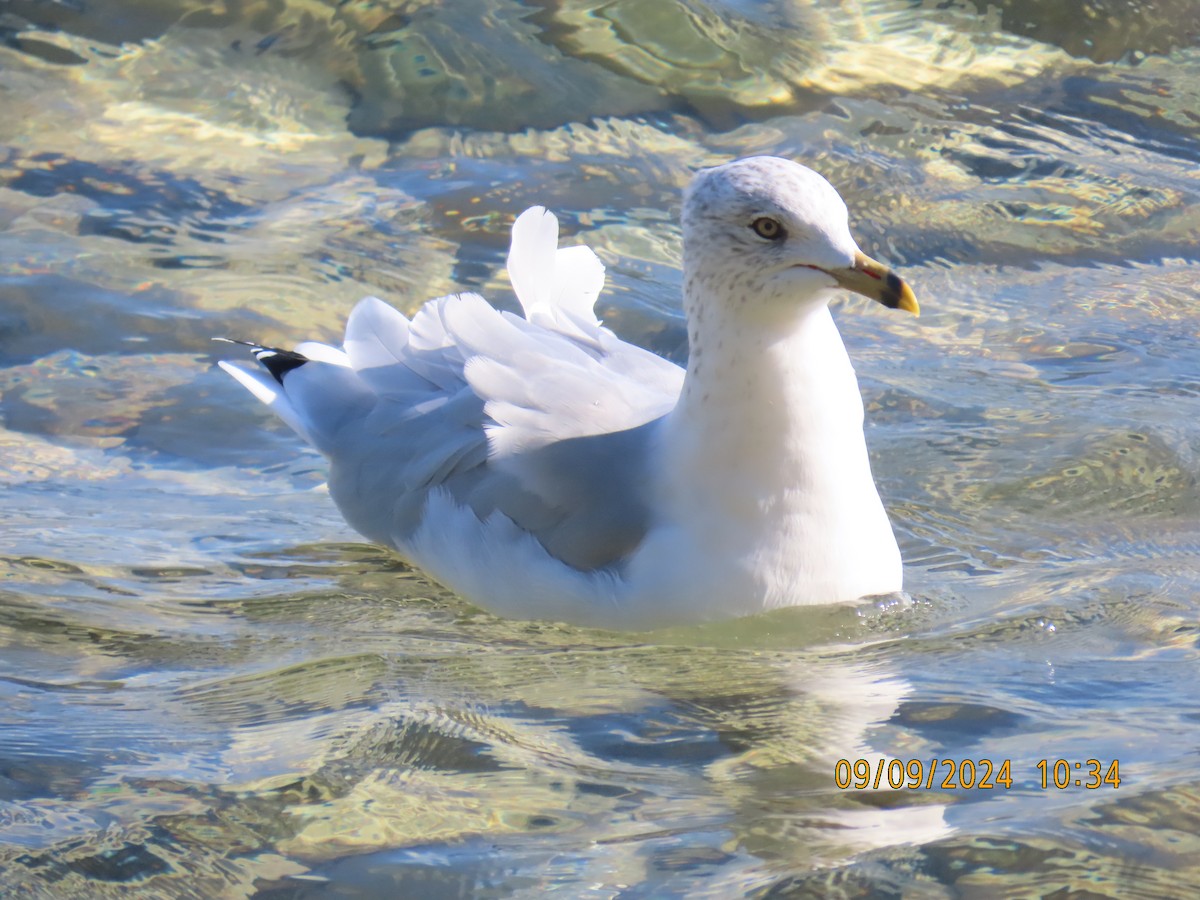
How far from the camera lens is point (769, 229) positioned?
12.8ft

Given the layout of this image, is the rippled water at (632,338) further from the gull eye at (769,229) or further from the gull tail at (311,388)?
the gull eye at (769,229)

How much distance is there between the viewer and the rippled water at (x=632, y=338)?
121 inches

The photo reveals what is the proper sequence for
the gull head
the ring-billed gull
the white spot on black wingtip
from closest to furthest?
the gull head
the ring-billed gull
the white spot on black wingtip

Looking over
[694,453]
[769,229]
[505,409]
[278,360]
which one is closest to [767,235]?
[769,229]

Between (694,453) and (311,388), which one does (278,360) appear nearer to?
(311,388)

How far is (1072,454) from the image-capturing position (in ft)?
16.7

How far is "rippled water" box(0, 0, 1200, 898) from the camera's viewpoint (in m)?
3.07

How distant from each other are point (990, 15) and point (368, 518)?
498cm

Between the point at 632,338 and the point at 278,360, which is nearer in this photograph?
the point at 278,360
